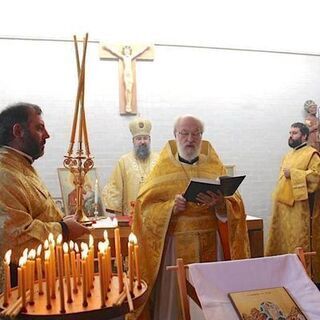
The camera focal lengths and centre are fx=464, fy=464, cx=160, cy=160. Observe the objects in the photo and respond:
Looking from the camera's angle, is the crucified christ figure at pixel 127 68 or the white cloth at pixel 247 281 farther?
the crucified christ figure at pixel 127 68

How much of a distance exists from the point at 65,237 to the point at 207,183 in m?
0.97

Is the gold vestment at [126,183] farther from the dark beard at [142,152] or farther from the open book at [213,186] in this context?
the open book at [213,186]

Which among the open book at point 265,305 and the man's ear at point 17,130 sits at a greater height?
the man's ear at point 17,130

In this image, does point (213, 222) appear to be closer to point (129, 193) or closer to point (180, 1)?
point (129, 193)

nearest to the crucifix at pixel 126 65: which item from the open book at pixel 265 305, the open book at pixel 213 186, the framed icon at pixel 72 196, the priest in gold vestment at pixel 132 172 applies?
the priest in gold vestment at pixel 132 172

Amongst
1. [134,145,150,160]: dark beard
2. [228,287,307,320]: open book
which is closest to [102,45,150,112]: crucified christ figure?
[134,145,150,160]: dark beard

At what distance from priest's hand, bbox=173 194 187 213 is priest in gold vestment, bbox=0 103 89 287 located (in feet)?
2.54

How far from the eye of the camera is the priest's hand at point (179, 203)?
3273mm

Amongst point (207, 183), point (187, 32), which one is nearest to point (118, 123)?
point (187, 32)

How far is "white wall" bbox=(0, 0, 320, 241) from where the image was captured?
628 centimetres

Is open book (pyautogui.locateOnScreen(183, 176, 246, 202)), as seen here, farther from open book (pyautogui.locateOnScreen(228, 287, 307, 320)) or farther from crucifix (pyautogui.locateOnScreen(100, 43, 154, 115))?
crucifix (pyautogui.locateOnScreen(100, 43, 154, 115))

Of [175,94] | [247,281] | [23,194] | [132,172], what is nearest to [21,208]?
[23,194]

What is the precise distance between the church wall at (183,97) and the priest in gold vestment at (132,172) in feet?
2.35

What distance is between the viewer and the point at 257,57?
7.18 m
